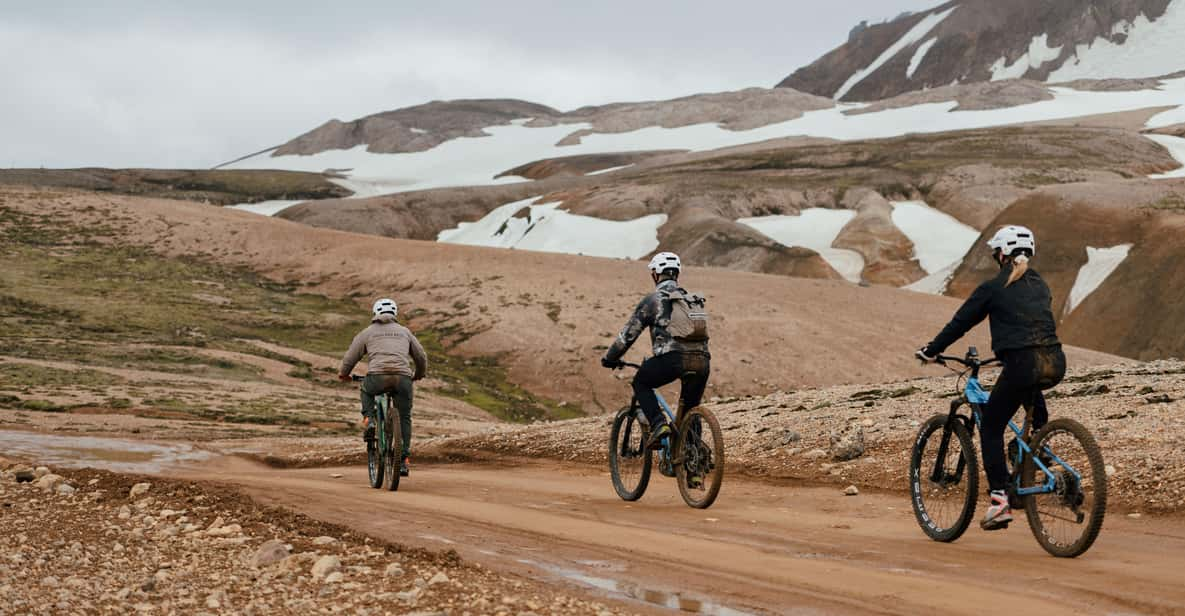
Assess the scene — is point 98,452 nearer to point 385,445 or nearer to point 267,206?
point 385,445

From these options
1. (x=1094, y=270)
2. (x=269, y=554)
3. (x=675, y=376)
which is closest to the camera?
(x=269, y=554)

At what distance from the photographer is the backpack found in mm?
12547

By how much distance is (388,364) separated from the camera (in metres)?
15.4

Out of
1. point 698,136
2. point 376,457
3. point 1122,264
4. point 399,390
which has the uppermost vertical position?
point 698,136

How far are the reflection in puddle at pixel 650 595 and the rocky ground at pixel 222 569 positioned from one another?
0.41 m

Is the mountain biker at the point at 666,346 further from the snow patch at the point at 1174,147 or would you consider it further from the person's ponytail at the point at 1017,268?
the snow patch at the point at 1174,147

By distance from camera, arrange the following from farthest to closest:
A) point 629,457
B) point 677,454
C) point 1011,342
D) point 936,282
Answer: point 936,282 < point 629,457 < point 677,454 < point 1011,342

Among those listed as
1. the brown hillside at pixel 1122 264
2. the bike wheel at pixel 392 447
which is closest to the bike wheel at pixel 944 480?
the bike wheel at pixel 392 447

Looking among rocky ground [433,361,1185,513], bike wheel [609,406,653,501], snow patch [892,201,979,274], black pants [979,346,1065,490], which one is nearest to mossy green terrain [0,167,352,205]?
snow patch [892,201,979,274]

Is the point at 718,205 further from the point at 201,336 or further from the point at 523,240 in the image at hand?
the point at 201,336

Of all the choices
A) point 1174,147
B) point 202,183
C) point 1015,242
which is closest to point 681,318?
point 1015,242

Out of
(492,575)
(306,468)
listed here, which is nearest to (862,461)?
(492,575)

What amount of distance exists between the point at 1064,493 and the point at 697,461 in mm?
4223

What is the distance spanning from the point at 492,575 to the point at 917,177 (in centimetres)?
10248
